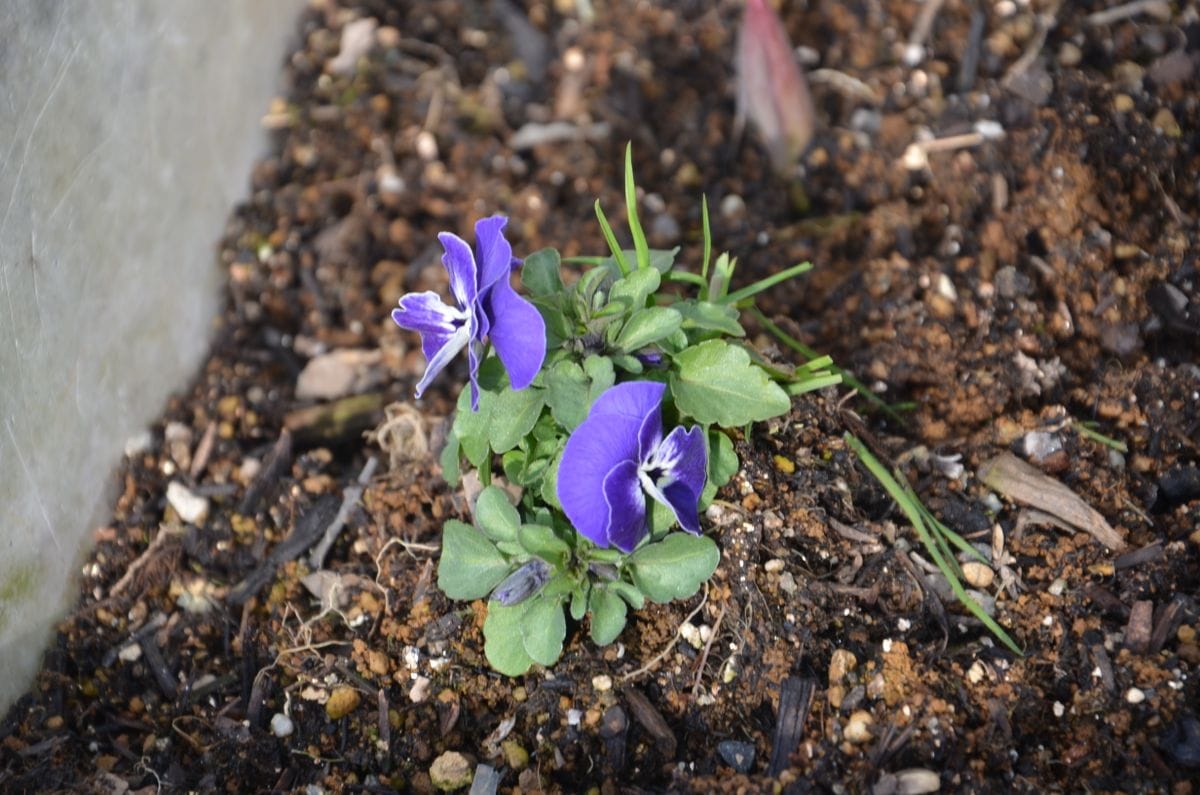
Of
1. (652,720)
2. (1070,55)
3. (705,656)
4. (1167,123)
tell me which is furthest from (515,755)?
(1070,55)

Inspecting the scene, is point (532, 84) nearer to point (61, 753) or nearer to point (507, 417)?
point (507, 417)

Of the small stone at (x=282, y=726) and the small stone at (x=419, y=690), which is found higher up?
the small stone at (x=419, y=690)

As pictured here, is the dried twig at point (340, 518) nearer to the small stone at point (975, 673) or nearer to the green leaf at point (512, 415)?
the green leaf at point (512, 415)

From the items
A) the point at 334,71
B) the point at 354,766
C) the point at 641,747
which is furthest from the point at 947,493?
the point at 334,71

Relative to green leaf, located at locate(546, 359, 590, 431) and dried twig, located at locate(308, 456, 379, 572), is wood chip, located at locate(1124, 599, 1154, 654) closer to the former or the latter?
green leaf, located at locate(546, 359, 590, 431)

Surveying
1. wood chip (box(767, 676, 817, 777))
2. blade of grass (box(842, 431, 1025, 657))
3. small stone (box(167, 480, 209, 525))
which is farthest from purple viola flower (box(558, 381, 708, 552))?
small stone (box(167, 480, 209, 525))

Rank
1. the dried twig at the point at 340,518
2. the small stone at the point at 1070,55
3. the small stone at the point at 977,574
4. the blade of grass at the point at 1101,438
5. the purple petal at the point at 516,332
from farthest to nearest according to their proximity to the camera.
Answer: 1. the small stone at the point at 1070,55
2. the dried twig at the point at 340,518
3. the blade of grass at the point at 1101,438
4. the small stone at the point at 977,574
5. the purple petal at the point at 516,332

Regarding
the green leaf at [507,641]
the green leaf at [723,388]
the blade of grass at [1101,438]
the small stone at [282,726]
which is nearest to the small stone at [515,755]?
the green leaf at [507,641]

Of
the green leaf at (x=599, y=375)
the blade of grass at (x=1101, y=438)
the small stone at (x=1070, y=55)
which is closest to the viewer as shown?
the green leaf at (x=599, y=375)
